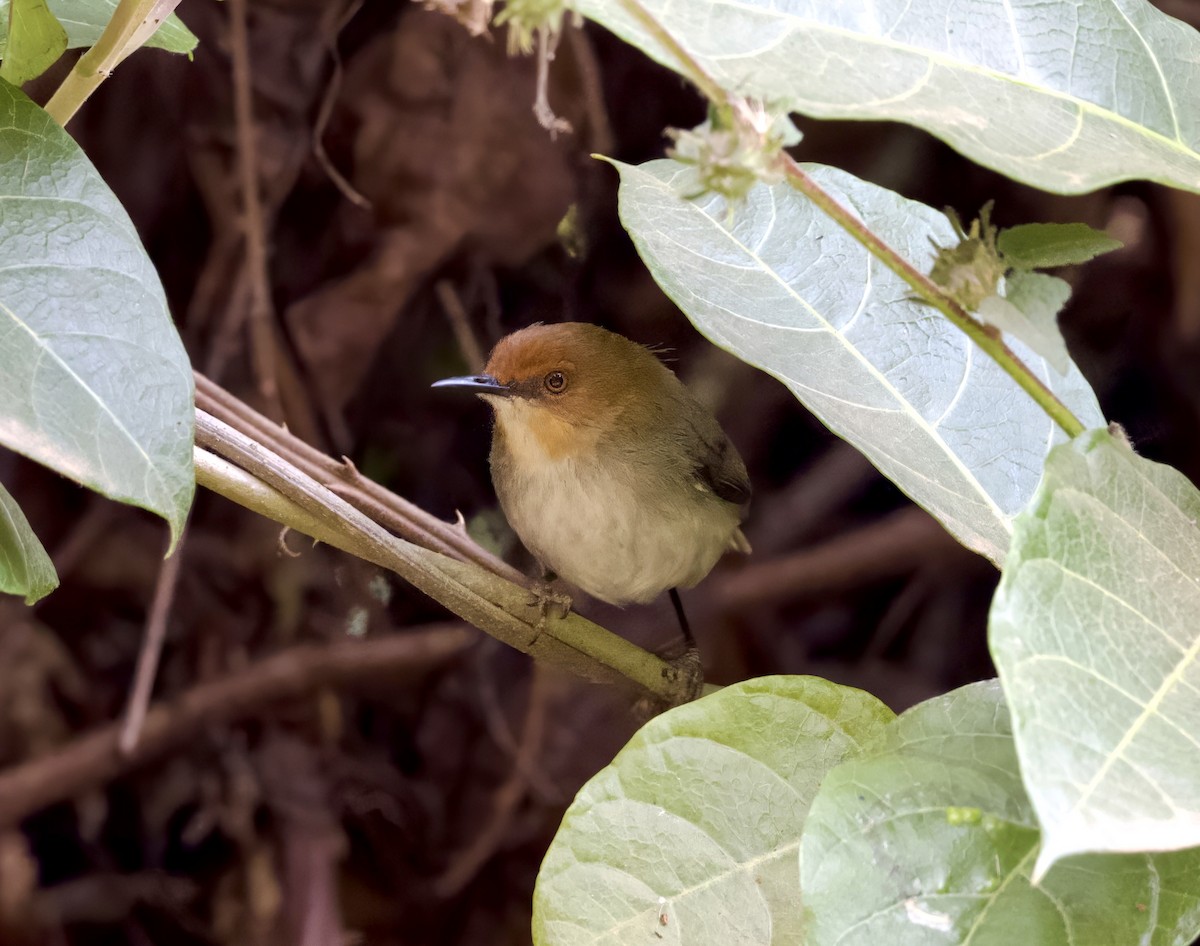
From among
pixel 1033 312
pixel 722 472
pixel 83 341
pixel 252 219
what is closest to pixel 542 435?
pixel 722 472

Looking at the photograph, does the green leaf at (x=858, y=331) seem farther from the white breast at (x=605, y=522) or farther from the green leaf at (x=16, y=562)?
the white breast at (x=605, y=522)

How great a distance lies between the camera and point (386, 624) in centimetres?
209

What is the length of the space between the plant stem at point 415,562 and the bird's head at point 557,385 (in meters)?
0.62

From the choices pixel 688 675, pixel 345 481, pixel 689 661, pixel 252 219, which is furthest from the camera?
pixel 252 219

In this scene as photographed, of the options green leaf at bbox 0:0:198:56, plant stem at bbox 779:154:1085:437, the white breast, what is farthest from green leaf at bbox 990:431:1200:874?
the white breast

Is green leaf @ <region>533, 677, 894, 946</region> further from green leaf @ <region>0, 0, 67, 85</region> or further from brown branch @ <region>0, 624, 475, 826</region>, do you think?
brown branch @ <region>0, 624, 475, 826</region>

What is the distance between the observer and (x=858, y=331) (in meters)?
0.97

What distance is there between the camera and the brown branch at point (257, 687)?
79.4 inches

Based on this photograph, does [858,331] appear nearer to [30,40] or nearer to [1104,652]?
[1104,652]

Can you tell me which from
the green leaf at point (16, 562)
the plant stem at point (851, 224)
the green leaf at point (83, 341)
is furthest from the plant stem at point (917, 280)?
the green leaf at point (16, 562)

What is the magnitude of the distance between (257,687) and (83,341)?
155cm

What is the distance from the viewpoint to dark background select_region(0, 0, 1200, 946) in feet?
6.38

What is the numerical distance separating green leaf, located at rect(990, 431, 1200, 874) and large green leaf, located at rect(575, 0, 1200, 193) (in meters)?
0.17

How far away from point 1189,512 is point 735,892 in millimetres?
423
